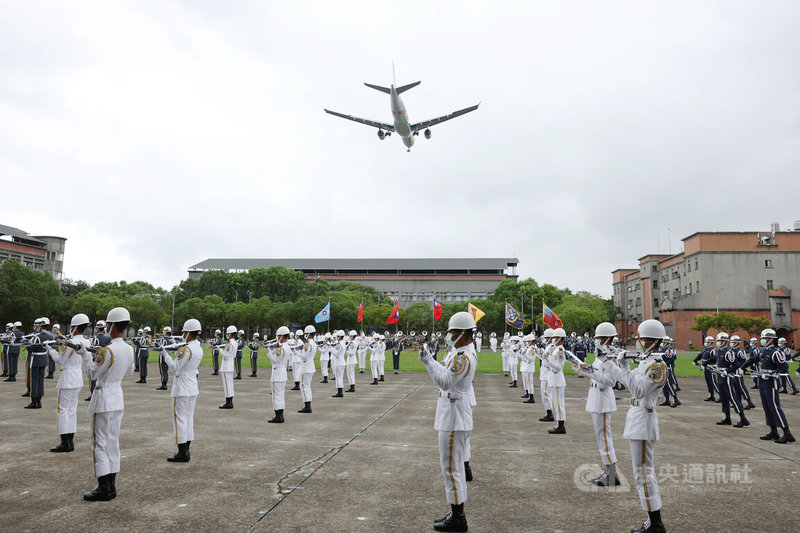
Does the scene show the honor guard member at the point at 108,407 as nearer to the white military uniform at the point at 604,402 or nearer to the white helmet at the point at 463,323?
the white helmet at the point at 463,323

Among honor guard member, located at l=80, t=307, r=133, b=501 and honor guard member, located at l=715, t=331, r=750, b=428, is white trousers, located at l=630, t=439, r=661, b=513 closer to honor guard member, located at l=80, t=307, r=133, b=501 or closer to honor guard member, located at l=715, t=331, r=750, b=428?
honor guard member, located at l=80, t=307, r=133, b=501

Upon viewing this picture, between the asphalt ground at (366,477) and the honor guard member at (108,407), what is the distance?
303 mm

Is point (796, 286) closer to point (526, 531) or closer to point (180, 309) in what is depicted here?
point (526, 531)

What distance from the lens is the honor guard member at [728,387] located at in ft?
41.3

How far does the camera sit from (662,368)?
580 cm

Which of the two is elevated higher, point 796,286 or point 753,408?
point 796,286

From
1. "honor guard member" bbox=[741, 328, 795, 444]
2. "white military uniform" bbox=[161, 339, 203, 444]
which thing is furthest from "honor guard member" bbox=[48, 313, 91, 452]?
"honor guard member" bbox=[741, 328, 795, 444]

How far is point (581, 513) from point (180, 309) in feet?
288

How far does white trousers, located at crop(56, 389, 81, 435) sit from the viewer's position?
8719 mm

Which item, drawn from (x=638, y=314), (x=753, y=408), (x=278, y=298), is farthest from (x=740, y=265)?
(x=278, y=298)

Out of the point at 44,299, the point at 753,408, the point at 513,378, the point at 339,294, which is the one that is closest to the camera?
the point at 753,408

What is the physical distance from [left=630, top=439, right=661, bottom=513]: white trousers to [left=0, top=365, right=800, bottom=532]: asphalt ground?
0.47m

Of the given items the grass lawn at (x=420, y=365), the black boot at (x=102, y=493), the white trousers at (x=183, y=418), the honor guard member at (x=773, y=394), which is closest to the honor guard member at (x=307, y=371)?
the white trousers at (x=183, y=418)

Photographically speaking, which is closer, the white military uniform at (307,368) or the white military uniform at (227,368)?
the white military uniform at (307,368)
